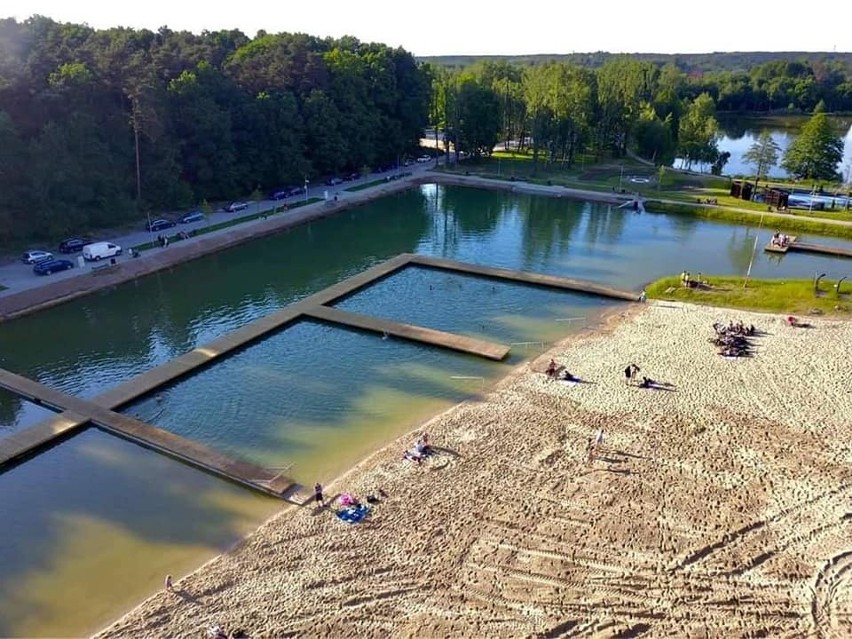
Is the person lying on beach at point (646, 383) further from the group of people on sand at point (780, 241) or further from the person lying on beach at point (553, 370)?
the group of people on sand at point (780, 241)

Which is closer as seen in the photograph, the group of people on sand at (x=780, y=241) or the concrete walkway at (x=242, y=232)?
the concrete walkway at (x=242, y=232)

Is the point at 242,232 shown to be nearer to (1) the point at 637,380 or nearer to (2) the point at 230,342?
(2) the point at 230,342

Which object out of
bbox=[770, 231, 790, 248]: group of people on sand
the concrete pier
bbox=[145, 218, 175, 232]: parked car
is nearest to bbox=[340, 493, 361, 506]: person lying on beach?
bbox=[145, 218, 175, 232]: parked car

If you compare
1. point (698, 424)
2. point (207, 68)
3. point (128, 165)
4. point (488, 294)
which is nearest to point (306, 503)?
point (698, 424)

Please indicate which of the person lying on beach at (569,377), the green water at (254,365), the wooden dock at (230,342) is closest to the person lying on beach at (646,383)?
the person lying on beach at (569,377)

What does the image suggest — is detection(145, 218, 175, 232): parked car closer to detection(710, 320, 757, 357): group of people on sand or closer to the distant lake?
detection(710, 320, 757, 357): group of people on sand

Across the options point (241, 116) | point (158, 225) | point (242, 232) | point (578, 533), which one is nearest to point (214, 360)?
point (578, 533)
